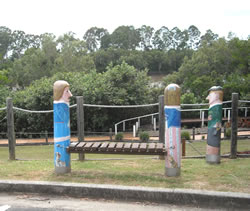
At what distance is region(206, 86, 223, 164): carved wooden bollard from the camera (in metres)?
5.56

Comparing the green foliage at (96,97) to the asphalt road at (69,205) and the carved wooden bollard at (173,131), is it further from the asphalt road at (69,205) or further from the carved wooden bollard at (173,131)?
the asphalt road at (69,205)

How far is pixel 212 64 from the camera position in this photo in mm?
29641

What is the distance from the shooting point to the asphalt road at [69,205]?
3720 mm

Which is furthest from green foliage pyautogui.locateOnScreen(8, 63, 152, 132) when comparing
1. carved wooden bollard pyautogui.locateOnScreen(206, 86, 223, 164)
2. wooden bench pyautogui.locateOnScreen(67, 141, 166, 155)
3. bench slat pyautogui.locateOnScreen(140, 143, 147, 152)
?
bench slat pyautogui.locateOnScreen(140, 143, 147, 152)

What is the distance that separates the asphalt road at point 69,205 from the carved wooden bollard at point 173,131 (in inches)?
36.7

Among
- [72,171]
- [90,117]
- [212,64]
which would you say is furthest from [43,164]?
[212,64]

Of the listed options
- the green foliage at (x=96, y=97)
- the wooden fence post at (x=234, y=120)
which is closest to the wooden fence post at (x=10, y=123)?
the wooden fence post at (x=234, y=120)

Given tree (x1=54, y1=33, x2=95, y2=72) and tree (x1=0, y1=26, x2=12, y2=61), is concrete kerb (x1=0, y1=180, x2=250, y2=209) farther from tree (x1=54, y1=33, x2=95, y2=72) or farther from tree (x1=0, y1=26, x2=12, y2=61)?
tree (x1=0, y1=26, x2=12, y2=61)

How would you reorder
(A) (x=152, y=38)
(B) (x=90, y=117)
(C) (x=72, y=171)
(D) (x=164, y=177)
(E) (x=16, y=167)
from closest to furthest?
(D) (x=164, y=177), (C) (x=72, y=171), (E) (x=16, y=167), (B) (x=90, y=117), (A) (x=152, y=38)

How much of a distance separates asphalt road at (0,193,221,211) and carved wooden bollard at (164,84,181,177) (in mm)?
933

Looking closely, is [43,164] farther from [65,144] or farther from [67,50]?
[67,50]

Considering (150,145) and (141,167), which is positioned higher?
(150,145)

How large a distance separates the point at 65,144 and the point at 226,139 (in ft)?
24.5

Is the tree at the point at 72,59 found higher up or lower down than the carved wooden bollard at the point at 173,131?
higher up
